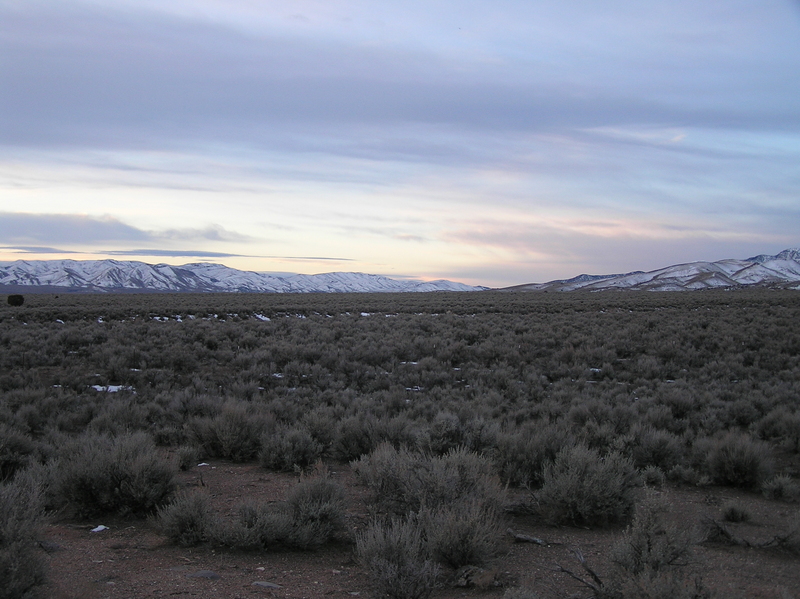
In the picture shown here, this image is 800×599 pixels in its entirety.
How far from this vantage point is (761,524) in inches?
215

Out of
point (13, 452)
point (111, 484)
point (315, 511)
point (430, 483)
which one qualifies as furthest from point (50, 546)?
point (430, 483)

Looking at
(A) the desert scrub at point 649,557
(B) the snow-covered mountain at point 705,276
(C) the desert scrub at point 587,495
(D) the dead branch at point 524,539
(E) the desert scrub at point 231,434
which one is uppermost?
(B) the snow-covered mountain at point 705,276

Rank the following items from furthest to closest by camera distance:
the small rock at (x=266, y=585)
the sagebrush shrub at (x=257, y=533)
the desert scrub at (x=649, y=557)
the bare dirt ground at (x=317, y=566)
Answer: the sagebrush shrub at (x=257, y=533) < the small rock at (x=266, y=585) < the bare dirt ground at (x=317, y=566) < the desert scrub at (x=649, y=557)

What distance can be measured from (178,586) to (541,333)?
765 inches

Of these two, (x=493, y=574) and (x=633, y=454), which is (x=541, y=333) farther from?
(x=493, y=574)

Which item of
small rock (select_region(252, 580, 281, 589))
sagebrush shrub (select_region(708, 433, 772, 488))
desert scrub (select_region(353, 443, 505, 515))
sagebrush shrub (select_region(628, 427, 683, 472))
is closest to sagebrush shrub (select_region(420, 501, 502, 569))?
desert scrub (select_region(353, 443, 505, 515))

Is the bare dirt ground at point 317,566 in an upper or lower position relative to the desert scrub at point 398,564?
lower

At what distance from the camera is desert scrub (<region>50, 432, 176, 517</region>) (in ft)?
17.7

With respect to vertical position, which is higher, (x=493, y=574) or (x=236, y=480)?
(x=493, y=574)

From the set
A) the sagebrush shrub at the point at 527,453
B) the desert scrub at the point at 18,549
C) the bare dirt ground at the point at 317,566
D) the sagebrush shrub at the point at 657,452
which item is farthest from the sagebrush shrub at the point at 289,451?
the sagebrush shrub at the point at 657,452

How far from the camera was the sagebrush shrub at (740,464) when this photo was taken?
6.73 meters

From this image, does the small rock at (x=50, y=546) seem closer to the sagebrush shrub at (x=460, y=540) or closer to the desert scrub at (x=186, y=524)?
the desert scrub at (x=186, y=524)

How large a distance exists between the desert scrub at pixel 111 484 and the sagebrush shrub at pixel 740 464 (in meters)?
6.67

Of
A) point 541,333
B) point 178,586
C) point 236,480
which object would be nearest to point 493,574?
point 178,586
